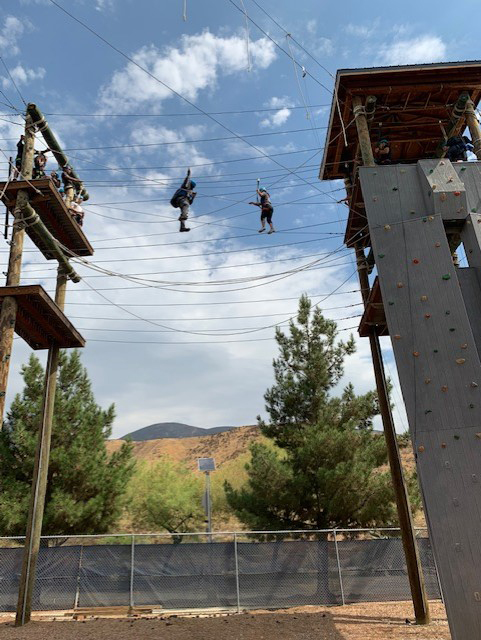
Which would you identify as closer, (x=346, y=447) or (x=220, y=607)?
(x=220, y=607)

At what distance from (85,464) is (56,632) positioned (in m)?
9.55

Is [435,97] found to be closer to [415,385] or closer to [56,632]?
[415,385]

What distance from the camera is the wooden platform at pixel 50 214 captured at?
10.7 meters

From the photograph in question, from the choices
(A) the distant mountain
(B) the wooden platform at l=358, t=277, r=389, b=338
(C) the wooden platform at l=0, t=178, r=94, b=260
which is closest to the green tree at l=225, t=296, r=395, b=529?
(B) the wooden platform at l=358, t=277, r=389, b=338

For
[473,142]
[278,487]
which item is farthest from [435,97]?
[278,487]

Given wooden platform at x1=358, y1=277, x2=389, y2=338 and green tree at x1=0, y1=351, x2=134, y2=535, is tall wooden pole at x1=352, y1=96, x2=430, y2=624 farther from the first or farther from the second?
green tree at x1=0, y1=351, x2=134, y2=535

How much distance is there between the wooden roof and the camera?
10.4 meters

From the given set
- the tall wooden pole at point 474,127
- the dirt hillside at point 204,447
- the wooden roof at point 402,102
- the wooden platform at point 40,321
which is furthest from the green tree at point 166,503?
the dirt hillside at point 204,447

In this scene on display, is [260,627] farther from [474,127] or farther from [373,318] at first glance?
[474,127]

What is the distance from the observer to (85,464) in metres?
18.5

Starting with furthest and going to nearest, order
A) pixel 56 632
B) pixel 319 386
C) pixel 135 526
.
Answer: pixel 135 526 < pixel 319 386 < pixel 56 632

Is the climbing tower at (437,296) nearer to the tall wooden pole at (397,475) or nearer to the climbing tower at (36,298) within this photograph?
the tall wooden pole at (397,475)

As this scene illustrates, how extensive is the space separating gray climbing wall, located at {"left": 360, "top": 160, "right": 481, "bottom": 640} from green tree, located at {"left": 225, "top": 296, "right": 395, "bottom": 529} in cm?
1086

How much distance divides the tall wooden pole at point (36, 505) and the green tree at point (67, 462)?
6.86m
